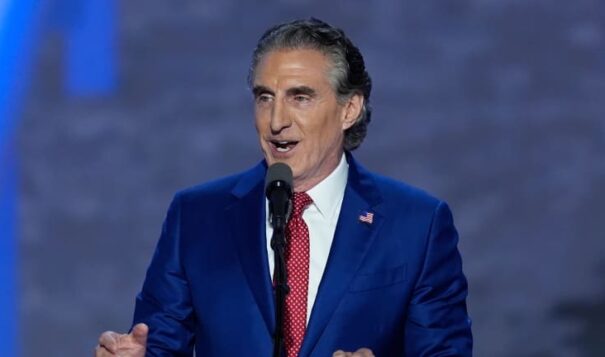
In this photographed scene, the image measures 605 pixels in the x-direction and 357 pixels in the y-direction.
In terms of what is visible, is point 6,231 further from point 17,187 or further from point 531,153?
point 531,153

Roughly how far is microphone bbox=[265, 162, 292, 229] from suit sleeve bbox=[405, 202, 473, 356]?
0.46 m

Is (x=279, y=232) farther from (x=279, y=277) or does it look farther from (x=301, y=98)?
(x=301, y=98)

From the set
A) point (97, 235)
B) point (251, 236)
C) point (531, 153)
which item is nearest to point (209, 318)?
point (251, 236)

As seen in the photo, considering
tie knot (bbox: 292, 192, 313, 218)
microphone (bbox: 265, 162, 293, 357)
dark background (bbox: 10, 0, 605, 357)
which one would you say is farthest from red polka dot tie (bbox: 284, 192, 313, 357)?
dark background (bbox: 10, 0, 605, 357)

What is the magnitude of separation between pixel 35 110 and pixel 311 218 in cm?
146

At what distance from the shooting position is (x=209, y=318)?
2.45 m

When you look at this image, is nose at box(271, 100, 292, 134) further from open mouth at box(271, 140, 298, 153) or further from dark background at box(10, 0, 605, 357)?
dark background at box(10, 0, 605, 357)

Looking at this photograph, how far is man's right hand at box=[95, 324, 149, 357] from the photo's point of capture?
7.32ft

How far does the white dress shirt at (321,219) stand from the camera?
2482mm

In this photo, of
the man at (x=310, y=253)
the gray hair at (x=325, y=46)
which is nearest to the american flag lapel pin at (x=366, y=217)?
the man at (x=310, y=253)

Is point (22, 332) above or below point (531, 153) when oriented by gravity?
below

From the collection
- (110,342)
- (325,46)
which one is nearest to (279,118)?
(325,46)

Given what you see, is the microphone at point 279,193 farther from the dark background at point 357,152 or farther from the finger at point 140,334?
the dark background at point 357,152

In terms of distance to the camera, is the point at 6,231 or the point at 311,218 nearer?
the point at 311,218
